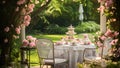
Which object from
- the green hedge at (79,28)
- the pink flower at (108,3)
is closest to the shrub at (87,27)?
the green hedge at (79,28)

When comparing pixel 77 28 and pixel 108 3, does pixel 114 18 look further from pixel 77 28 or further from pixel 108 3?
pixel 77 28

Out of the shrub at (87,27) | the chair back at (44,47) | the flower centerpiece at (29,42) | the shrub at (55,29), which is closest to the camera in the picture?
the flower centerpiece at (29,42)

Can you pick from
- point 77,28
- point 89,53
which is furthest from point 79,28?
point 89,53

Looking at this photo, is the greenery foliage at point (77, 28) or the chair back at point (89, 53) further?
the greenery foliage at point (77, 28)

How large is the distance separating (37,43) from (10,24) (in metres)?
1.65

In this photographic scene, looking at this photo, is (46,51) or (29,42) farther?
(46,51)

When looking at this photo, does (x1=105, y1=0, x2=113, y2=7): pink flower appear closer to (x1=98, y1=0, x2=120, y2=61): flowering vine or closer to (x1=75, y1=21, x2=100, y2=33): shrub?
(x1=98, y1=0, x2=120, y2=61): flowering vine

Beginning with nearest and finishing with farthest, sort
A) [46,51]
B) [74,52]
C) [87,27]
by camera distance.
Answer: [46,51] < [74,52] < [87,27]

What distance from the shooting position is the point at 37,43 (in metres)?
7.08

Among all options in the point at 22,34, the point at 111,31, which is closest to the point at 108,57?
the point at 111,31

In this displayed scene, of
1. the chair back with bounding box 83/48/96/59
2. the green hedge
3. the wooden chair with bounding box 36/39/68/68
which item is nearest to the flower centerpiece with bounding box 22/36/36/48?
the wooden chair with bounding box 36/39/68/68

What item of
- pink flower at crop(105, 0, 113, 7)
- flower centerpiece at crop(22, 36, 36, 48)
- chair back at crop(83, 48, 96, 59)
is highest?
pink flower at crop(105, 0, 113, 7)

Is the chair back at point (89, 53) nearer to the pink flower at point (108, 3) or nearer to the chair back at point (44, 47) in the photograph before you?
the chair back at point (44, 47)

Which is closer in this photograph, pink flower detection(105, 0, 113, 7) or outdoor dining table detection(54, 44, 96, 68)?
pink flower detection(105, 0, 113, 7)
